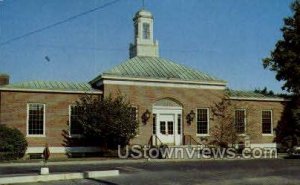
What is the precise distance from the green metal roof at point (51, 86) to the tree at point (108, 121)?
8.09ft

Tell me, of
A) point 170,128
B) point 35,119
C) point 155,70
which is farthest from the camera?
point 155,70

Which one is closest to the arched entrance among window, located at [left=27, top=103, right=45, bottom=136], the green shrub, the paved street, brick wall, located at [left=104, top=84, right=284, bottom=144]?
brick wall, located at [left=104, top=84, right=284, bottom=144]

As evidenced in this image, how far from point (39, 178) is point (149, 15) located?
26.7m

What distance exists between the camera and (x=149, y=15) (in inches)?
1657

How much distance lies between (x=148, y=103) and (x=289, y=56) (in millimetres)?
12595

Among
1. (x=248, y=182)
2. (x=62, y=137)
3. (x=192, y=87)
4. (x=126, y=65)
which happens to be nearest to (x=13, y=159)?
(x=62, y=137)

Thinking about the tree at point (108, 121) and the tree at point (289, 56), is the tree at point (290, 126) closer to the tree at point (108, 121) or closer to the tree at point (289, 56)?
the tree at point (289, 56)

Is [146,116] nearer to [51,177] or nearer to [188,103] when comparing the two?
[188,103]

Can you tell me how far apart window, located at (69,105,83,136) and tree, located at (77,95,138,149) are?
3.19ft

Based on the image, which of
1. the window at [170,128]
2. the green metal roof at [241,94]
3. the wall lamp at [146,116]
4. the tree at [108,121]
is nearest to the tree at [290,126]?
the green metal roof at [241,94]

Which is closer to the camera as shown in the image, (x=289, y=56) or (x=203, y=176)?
(x=203, y=176)

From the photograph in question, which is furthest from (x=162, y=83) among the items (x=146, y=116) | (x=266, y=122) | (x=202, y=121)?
(x=266, y=122)

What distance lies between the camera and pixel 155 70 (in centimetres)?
3725

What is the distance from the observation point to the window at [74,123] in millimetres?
32787
